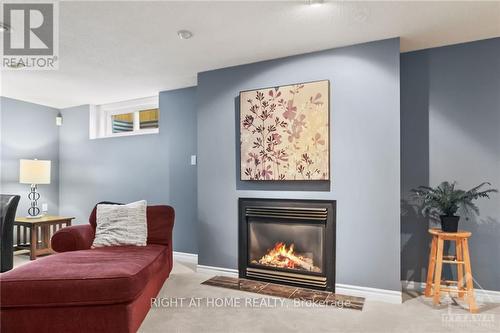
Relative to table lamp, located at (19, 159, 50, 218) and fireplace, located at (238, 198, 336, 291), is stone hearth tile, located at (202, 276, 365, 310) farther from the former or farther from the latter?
table lamp, located at (19, 159, 50, 218)

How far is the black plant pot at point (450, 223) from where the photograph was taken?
2.56 meters

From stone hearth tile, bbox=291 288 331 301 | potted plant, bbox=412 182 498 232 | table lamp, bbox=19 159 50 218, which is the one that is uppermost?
table lamp, bbox=19 159 50 218

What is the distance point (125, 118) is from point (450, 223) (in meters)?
4.50

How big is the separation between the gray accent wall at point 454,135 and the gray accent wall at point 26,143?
524cm

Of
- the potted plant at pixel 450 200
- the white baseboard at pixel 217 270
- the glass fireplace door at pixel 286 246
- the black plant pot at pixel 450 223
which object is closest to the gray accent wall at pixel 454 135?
the potted plant at pixel 450 200

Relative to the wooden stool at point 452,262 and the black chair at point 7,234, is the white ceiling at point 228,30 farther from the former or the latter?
the wooden stool at point 452,262

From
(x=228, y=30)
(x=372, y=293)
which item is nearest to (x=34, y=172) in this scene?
(x=228, y=30)

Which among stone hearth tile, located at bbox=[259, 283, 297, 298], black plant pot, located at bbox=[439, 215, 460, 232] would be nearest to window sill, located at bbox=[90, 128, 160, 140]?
stone hearth tile, located at bbox=[259, 283, 297, 298]

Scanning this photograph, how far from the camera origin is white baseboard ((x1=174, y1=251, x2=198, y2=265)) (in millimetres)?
4098

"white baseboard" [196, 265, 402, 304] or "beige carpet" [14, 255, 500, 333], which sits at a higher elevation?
"white baseboard" [196, 265, 402, 304]

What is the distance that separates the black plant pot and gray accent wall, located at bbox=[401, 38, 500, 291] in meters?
0.38

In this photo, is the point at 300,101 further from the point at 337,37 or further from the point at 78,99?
the point at 78,99

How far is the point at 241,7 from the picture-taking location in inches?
88.4

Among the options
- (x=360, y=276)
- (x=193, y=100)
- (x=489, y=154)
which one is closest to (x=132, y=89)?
(x=193, y=100)
